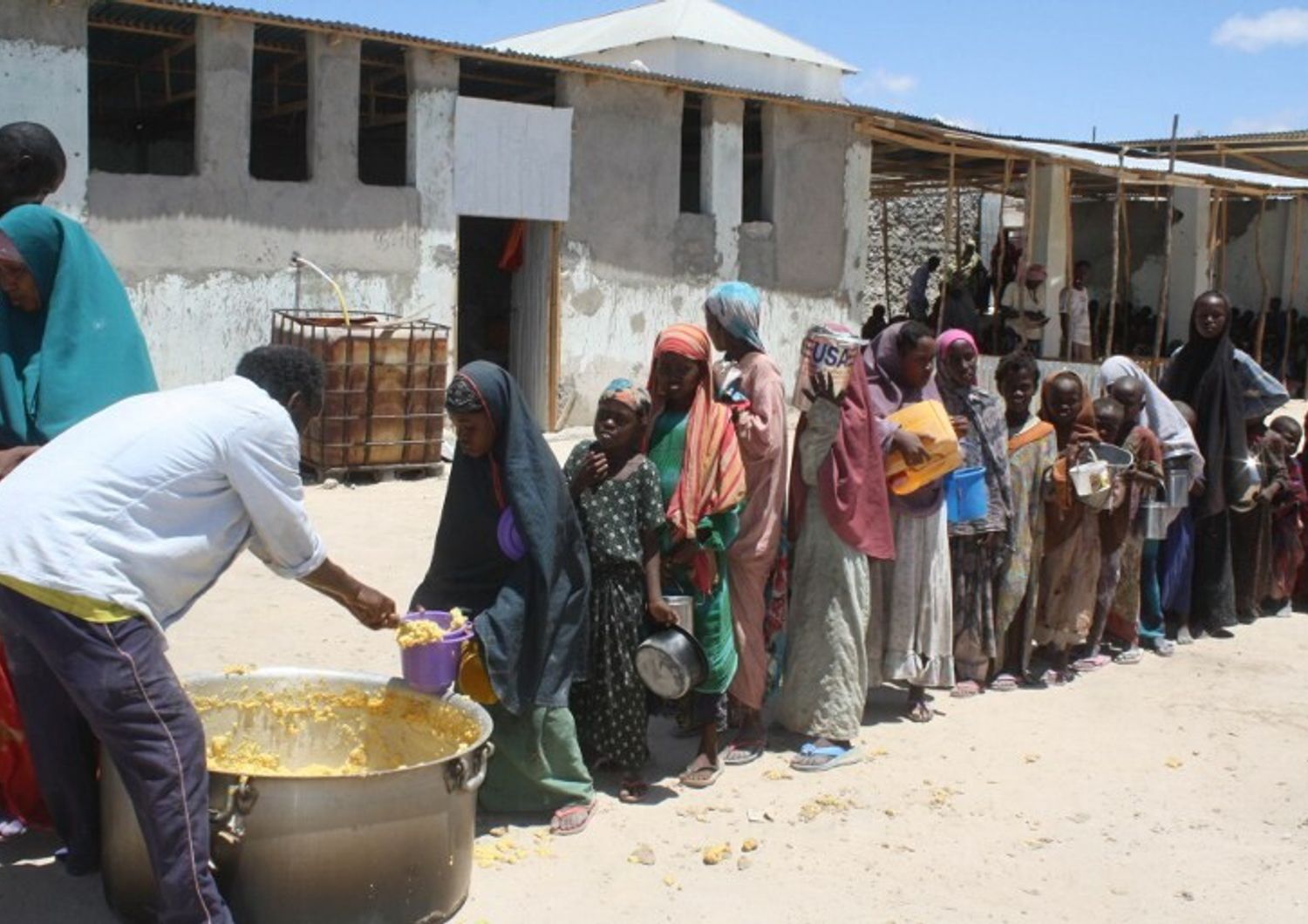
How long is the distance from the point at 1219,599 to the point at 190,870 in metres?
5.88

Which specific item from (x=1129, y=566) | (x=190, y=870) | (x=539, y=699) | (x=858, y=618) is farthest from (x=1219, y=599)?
(x=190, y=870)

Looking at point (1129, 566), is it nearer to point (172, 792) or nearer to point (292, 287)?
point (172, 792)

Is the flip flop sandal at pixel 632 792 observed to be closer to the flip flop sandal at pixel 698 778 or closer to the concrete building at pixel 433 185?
the flip flop sandal at pixel 698 778

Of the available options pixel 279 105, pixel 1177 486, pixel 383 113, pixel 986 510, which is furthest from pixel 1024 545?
pixel 383 113

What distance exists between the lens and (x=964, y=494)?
594 centimetres

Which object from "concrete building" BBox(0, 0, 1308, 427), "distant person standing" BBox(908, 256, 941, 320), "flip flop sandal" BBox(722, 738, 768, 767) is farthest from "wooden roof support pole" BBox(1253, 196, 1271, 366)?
"flip flop sandal" BBox(722, 738, 768, 767)

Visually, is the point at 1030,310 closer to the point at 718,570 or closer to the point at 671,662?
the point at 718,570

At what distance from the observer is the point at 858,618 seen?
531 cm

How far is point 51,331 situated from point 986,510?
3704mm

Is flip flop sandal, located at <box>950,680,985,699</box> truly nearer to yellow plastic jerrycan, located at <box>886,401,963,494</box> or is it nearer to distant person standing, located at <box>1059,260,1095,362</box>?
yellow plastic jerrycan, located at <box>886,401,963,494</box>

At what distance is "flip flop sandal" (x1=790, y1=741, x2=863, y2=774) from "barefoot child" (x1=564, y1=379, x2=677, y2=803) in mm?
704

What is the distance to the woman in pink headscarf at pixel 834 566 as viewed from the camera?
206 inches

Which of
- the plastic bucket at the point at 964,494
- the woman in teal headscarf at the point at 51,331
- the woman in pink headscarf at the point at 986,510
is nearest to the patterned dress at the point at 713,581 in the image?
the plastic bucket at the point at 964,494

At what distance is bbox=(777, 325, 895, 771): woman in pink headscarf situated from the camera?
5.23 meters
